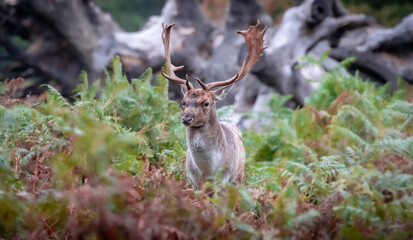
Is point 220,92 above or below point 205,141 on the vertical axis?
above

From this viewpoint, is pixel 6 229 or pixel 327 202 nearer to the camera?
pixel 6 229

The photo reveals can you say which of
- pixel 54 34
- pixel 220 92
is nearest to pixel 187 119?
pixel 220 92

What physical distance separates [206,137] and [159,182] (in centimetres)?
116

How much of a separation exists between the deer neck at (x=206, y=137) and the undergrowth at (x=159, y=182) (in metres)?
0.40

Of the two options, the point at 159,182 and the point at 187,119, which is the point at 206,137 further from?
the point at 159,182

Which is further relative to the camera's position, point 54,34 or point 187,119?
point 54,34

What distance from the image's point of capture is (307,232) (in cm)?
342

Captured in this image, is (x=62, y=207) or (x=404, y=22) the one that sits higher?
(x=404, y=22)

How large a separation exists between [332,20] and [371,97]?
10.0 feet

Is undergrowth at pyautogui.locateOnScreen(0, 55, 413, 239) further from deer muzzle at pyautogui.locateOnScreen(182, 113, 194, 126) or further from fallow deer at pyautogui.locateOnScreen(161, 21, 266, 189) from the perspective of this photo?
deer muzzle at pyautogui.locateOnScreen(182, 113, 194, 126)

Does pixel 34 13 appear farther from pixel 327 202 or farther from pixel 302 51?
pixel 327 202

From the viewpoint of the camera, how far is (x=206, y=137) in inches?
191

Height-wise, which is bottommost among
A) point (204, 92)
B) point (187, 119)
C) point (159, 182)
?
point (159, 182)

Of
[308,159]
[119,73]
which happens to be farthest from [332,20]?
[119,73]
